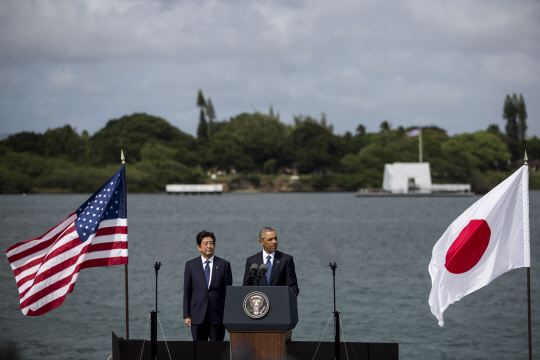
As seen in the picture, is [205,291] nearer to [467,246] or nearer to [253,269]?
[253,269]

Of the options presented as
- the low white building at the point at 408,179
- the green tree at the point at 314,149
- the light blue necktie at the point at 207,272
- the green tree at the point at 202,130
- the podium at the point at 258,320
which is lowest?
the podium at the point at 258,320

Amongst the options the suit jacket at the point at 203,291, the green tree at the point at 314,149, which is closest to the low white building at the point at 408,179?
the green tree at the point at 314,149

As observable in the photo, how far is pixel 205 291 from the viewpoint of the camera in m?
7.04

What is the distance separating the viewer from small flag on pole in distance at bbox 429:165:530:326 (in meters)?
7.07

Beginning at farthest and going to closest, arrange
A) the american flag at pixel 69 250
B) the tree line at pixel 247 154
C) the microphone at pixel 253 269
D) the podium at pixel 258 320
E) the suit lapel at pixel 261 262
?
the tree line at pixel 247 154 → the american flag at pixel 69 250 → the suit lapel at pixel 261 262 → the microphone at pixel 253 269 → the podium at pixel 258 320

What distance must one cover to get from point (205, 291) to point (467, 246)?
2.75 meters

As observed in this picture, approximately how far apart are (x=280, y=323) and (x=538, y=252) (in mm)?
32934

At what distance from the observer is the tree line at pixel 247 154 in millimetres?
114125

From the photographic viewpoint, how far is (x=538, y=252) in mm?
35562

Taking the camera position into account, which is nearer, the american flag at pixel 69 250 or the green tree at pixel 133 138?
the american flag at pixel 69 250

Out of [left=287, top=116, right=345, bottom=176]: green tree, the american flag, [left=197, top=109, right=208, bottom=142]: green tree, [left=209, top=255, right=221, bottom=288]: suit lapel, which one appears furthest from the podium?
[left=197, top=109, right=208, bottom=142]: green tree

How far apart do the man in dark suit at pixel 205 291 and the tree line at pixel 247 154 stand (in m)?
106

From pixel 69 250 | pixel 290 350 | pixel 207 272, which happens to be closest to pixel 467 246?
pixel 290 350

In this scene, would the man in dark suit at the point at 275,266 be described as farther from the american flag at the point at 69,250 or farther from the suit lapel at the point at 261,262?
the american flag at the point at 69,250
